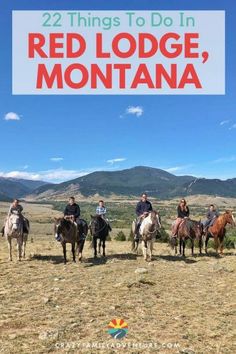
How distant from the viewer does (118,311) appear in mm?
10727

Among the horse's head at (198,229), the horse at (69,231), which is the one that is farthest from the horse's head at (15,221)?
the horse's head at (198,229)

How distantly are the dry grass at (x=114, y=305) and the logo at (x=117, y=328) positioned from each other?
5.1 inches

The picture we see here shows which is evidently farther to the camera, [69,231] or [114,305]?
[69,231]

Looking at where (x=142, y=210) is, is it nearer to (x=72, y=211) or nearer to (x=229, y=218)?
(x=72, y=211)

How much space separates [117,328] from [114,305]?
6.45 feet

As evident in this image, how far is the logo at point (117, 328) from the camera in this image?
8875 millimetres

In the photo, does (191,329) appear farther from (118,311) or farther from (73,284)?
(73,284)

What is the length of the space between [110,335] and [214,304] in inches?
158

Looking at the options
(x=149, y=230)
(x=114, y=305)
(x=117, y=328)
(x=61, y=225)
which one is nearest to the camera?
(x=117, y=328)

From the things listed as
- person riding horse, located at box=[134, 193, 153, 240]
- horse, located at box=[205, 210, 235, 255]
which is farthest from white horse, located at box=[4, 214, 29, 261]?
horse, located at box=[205, 210, 235, 255]

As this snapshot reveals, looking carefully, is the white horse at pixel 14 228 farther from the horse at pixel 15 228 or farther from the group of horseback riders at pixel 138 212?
the group of horseback riders at pixel 138 212

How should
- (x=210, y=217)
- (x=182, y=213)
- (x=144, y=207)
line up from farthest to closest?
(x=210, y=217)
(x=182, y=213)
(x=144, y=207)

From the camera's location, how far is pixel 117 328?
9250 millimetres

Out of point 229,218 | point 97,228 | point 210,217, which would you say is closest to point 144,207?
point 97,228
